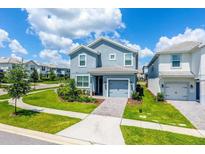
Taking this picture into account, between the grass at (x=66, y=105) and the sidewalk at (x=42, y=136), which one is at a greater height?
the grass at (x=66, y=105)

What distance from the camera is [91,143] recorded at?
7.09 metres

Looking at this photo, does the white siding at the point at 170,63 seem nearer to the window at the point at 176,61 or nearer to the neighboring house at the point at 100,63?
the window at the point at 176,61

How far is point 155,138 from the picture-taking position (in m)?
7.75

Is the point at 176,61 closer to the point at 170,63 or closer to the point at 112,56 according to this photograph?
the point at 170,63

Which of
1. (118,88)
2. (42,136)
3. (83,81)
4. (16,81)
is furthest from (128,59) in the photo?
(42,136)

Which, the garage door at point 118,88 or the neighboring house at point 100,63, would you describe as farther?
the neighboring house at point 100,63

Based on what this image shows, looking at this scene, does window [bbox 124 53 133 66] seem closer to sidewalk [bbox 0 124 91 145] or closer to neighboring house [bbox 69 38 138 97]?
neighboring house [bbox 69 38 138 97]

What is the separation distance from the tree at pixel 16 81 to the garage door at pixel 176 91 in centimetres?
1618

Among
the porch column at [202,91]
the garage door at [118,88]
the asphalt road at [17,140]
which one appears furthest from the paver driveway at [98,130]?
the porch column at [202,91]

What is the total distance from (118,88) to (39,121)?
11569mm

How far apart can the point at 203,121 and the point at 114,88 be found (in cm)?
1079

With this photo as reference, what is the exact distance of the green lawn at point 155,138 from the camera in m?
7.28

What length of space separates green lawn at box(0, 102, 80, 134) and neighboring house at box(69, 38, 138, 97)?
9.88 m
